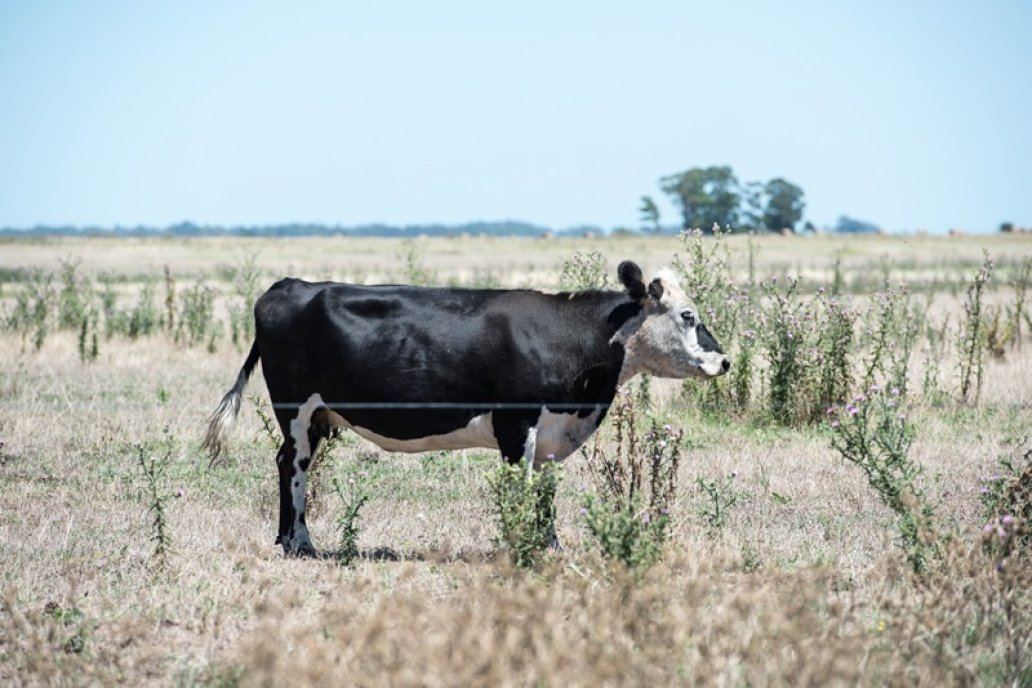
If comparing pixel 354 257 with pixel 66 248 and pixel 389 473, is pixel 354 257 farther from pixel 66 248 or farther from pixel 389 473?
pixel 389 473

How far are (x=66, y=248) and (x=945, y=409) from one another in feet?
249

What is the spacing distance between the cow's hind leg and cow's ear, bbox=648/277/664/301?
2350 millimetres

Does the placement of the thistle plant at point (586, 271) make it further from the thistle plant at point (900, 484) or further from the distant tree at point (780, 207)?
the distant tree at point (780, 207)

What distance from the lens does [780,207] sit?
132m

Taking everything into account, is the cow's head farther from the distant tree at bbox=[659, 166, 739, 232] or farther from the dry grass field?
the distant tree at bbox=[659, 166, 739, 232]

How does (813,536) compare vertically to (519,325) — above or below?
below

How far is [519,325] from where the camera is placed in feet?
28.1

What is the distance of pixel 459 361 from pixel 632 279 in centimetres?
127

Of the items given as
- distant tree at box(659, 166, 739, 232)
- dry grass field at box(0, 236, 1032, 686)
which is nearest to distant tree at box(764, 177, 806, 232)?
distant tree at box(659, 166, 739, 232)

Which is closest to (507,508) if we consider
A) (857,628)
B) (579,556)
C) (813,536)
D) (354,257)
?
(579,556)

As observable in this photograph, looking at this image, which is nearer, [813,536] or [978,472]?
[813,536]

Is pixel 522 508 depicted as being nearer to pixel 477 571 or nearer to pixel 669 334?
pixel 477 571

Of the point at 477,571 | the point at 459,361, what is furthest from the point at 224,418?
the point at 477,571

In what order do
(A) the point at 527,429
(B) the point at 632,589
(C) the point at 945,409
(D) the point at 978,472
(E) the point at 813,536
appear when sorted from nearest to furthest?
(B) the point at 632,589, (A) the point at 527,429, (E) the point at 813,536, (D) the point at 978,472, (C) the point at 945,409
